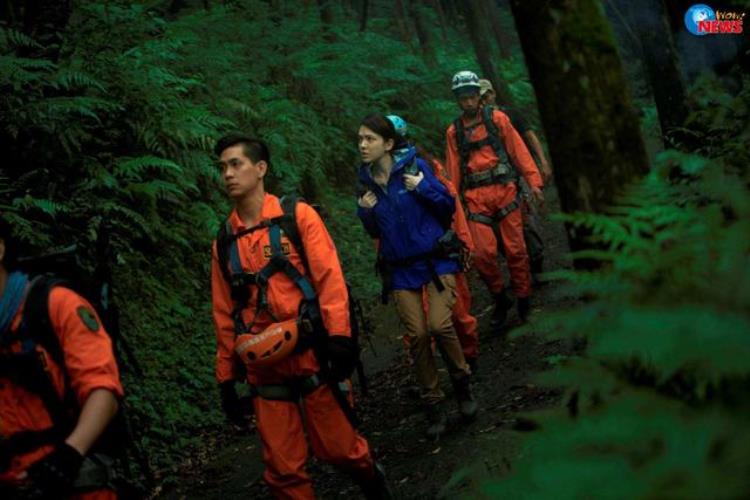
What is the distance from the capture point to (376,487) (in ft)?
17.1

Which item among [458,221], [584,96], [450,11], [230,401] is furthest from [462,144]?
[450,11]

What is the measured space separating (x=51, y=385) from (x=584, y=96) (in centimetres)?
266

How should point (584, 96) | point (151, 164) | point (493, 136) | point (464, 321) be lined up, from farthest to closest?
point (151, 164) → point (493, 136) → point (464, 321) → point (584, 96)

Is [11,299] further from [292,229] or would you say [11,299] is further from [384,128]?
[384,128]

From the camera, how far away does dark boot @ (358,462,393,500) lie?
203 inches

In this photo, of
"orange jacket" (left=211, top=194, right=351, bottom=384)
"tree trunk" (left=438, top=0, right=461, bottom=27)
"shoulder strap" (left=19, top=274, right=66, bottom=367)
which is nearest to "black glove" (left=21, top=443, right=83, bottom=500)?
"shoulder strap" (left=19, top=274, right=66, bottom=367)

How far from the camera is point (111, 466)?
3.54m

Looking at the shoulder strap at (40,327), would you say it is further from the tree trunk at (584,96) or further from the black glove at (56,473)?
the tree trunk at (584,96)

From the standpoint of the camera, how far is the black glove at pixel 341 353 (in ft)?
15.5

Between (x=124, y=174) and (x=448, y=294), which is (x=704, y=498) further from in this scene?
(x=124, y=174)

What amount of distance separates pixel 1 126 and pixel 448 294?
5859 mm

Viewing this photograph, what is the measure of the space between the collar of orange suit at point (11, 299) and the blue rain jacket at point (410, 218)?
11.9ft

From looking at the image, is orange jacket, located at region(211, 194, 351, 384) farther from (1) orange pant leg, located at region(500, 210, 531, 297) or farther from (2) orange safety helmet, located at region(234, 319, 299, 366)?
(1) orange pant leg, located at region(500, 210, 531, 297)

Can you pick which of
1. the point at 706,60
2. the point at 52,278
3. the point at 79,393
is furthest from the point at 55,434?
the point at 706,60
